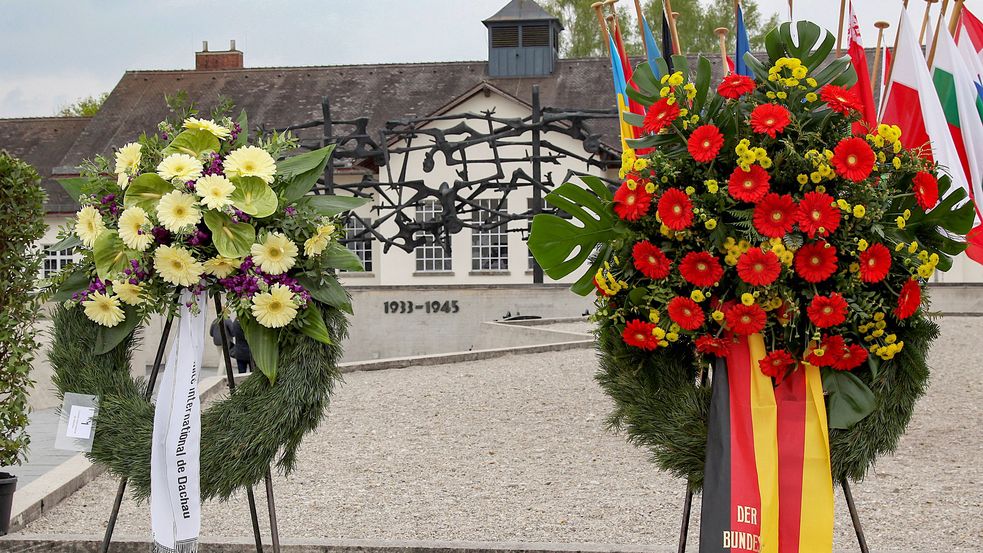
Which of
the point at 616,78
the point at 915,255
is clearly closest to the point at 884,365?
the point at 915,255

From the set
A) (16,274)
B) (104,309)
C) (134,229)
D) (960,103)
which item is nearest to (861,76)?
(960,103)

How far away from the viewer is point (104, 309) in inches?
185

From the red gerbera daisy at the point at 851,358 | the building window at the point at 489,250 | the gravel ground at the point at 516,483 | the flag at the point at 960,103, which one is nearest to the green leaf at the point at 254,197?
the gravel ground at the point at 516,483

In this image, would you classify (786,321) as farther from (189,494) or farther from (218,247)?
(189,494)

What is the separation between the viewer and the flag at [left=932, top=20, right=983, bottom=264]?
27.4 ft

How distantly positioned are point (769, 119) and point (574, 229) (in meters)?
0.88

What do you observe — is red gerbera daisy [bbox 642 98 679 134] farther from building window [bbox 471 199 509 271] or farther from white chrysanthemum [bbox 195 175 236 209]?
building window [bbox 471 199 509 271]

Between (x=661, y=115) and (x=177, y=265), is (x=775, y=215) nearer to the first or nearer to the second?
(x=661, y=115)

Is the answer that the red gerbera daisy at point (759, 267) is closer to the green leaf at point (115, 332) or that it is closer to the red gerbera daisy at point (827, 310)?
the red gerbera daisy at point (827, 310)

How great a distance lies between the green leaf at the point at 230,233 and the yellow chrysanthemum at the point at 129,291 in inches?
15.1

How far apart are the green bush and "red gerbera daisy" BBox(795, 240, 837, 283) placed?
3.97 meters

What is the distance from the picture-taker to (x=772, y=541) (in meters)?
4.24

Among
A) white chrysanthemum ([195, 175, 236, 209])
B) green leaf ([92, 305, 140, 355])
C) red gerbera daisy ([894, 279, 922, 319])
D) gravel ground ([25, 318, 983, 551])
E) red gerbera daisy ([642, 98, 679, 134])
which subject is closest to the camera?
red gerbera daisy ([894, 279, 922, 319])

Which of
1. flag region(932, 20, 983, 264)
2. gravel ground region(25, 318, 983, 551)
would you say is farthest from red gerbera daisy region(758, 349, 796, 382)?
flag region(932, 20, 983, 264)
